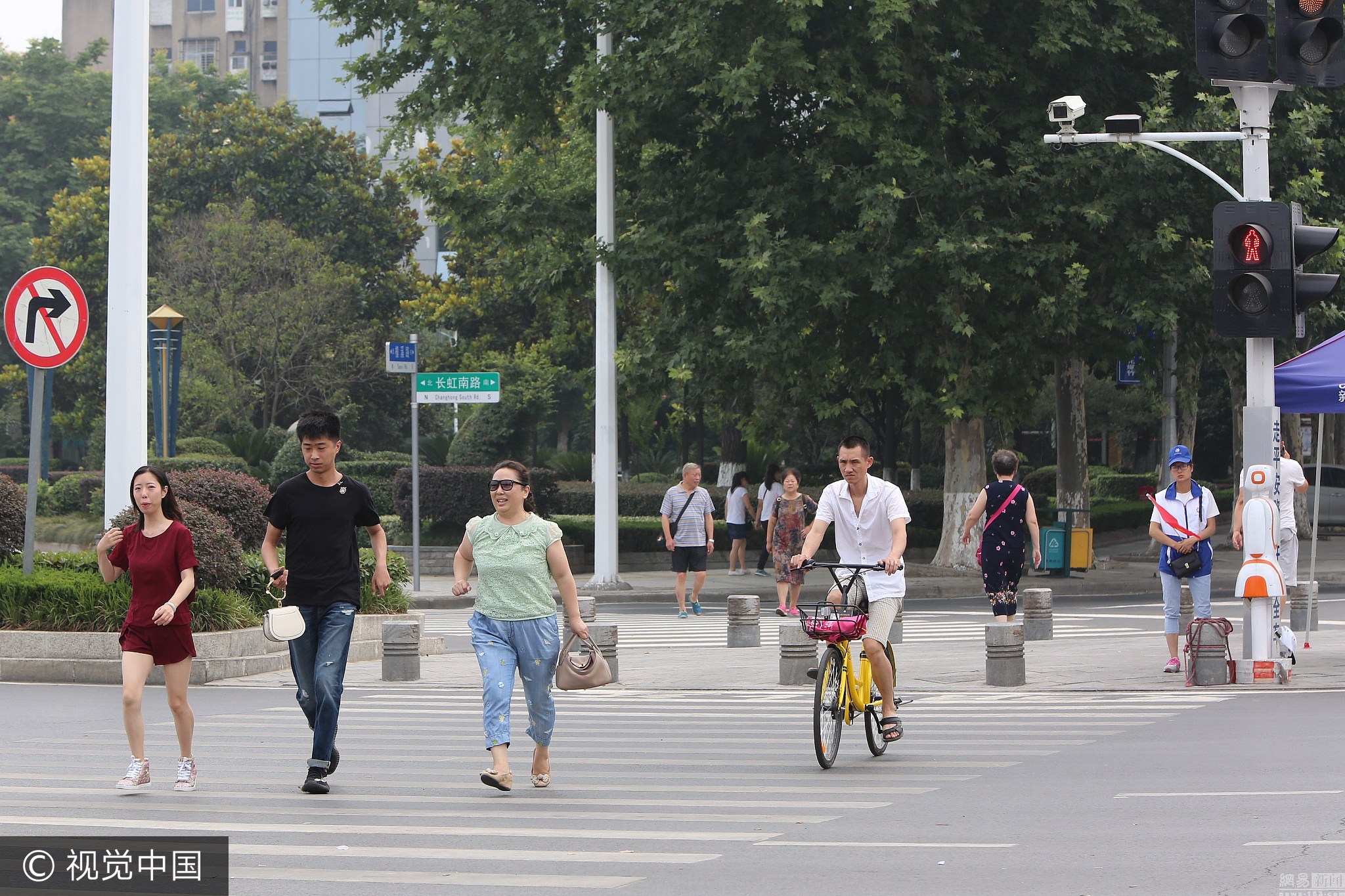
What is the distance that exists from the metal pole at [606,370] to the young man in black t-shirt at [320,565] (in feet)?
53.7

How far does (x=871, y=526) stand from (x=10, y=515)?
11.1 m


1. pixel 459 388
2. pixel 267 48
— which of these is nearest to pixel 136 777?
pixel 459 388

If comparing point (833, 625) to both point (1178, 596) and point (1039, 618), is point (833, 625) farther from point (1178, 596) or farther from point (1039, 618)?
point (1039, 618)

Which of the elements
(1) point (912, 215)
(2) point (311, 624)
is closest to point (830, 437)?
(1) point (912, 215)

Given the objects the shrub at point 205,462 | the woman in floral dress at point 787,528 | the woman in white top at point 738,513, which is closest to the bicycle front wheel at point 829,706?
the woman in floral dress at point 787,528

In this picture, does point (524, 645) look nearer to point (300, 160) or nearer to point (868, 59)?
point (868, 59)

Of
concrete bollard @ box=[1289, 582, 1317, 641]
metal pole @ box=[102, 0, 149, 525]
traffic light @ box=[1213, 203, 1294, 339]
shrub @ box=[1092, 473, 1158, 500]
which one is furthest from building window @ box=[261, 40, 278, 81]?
traffic light @ box=[1213, 203, 1294, 339]

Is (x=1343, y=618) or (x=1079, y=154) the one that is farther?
(x=1079, y=154)

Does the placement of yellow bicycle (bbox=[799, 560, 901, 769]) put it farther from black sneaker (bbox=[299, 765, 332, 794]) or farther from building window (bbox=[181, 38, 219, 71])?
building window (bbox=[181, 38, 219, 71])

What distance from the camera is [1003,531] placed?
1539 centimetres

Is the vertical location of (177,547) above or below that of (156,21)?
below

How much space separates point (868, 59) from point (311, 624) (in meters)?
18.3

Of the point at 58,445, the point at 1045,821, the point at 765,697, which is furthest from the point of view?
the point at 58,445

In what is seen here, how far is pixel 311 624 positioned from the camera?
9.16 metres
